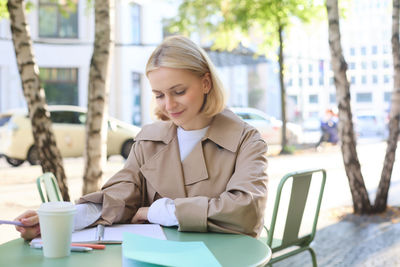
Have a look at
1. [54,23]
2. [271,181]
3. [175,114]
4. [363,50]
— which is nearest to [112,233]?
[175,114]

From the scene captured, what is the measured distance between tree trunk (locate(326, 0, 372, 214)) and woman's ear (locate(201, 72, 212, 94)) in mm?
4940

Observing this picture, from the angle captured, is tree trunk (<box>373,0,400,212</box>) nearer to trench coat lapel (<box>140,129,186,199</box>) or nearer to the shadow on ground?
the shadow on ground

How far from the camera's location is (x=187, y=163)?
2562mm

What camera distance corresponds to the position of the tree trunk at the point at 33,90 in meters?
5.74

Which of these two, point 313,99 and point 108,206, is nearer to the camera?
point 108,206

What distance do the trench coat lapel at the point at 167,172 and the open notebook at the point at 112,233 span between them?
Result: 10.3 inches

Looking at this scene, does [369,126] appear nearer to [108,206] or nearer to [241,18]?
[241,18]

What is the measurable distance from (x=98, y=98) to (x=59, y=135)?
1005 centimetres

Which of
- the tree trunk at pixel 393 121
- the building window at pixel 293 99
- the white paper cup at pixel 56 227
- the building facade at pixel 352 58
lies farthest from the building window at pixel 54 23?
the building window at pixel 293 99

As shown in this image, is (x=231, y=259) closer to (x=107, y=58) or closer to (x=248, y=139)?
(x=248, y=139)

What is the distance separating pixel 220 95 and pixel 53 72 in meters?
24.5

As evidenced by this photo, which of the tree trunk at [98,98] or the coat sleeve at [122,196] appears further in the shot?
the tree trunk at [98,98]

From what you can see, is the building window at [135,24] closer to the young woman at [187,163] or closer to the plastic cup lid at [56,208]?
the young woman at [187,163]

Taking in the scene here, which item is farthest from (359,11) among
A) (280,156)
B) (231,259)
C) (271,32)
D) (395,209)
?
(231,259)
